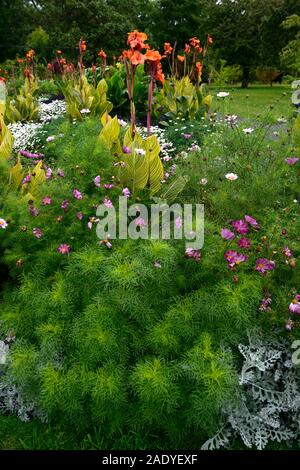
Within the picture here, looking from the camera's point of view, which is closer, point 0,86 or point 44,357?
point 44,357

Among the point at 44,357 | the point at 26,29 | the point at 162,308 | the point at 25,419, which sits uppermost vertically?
the point at 162,308

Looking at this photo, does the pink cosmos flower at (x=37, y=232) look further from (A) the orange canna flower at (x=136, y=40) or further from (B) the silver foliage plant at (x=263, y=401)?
(A) the orange canna flower at (x=136, y=40)

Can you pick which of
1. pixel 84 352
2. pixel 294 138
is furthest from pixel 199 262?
pixel 294 138

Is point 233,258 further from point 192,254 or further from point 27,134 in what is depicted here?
point 27,134

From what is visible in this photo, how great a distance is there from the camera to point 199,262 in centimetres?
252

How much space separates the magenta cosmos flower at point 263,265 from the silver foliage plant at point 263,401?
1.08ft

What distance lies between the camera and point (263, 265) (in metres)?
2.46

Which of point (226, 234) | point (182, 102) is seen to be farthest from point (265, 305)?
point (182, 102)

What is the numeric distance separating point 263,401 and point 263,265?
→ 0.67 meters

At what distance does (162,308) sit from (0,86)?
507 cm

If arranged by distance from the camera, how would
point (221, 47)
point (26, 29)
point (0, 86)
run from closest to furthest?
1. point (0, 86)
2. point (221, 47)
3. point (26, 29)
